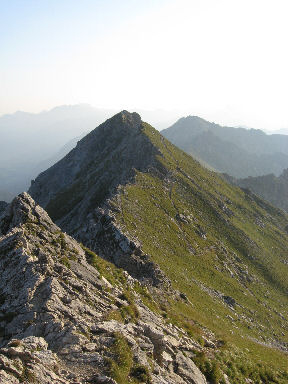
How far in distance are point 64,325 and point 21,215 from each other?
50.4ft

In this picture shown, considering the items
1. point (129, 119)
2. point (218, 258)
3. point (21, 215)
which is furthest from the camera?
point (129, 119)

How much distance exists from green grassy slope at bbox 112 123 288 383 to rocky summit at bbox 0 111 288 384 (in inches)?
12.5

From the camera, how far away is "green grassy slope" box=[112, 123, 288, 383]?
38312mm

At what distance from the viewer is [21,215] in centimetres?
3072

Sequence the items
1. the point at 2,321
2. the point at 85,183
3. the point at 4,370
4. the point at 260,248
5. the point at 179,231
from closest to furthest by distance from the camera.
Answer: the point at 4,370, the point at 2,321, the point at 179,231, the point at 260,248, the point at 85,183

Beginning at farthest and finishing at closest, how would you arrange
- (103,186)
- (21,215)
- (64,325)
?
(103,186)
(21,215)
(64,325)

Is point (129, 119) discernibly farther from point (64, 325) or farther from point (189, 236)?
point (64, 325)

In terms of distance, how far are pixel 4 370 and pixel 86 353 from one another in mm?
4580

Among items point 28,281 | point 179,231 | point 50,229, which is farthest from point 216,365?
point 179,231

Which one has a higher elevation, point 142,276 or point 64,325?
point 64,325

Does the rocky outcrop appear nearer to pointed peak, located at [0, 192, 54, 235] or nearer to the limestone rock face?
pointed peak, located at [0, 192, 54, 235]

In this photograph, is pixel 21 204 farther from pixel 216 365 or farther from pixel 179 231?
pixel 179 231

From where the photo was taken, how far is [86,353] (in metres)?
16.9

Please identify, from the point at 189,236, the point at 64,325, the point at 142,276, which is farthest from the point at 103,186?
the point at 64,325
